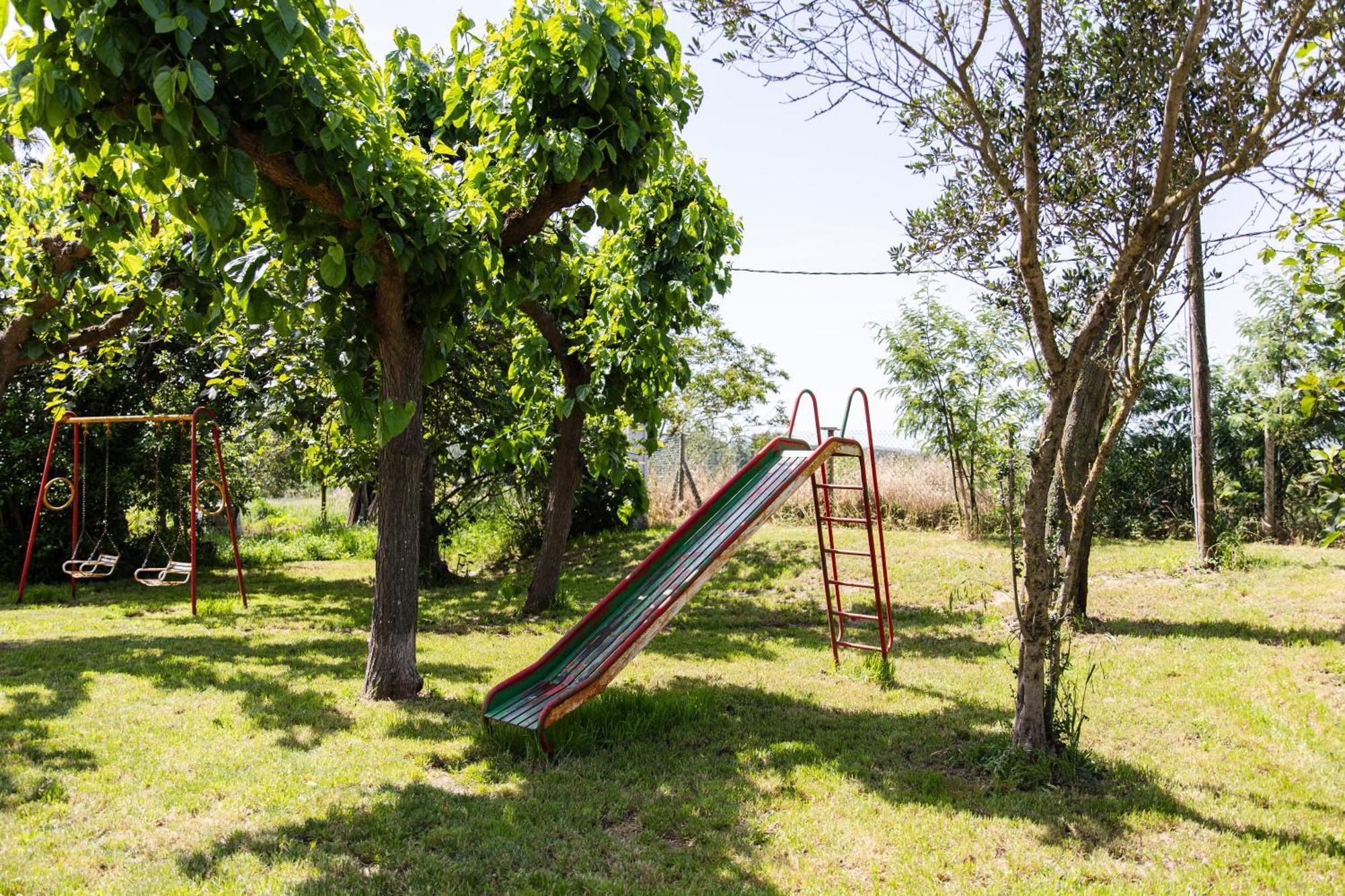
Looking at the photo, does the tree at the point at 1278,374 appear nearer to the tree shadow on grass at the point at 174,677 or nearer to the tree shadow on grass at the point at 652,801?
the tree shadow on grass at the point at 652,801

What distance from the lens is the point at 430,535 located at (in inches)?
434

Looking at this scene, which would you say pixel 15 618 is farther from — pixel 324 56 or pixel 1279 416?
pixel 1279 416

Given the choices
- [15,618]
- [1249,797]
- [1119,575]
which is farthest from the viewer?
[1119,575]

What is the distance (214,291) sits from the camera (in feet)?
15.9

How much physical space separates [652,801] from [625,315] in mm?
4326

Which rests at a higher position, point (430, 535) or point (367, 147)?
point (367, 147)

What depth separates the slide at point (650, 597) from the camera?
4508 millimetres

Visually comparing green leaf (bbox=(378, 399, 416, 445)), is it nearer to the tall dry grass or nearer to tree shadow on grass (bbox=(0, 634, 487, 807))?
tree shadow on grass (bbox=(0, 634, 487, 807))

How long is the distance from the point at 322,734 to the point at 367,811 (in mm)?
1162

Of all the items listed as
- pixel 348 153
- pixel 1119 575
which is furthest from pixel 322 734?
pixel 1119 575

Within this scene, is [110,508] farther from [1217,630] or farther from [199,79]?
[1217,630]

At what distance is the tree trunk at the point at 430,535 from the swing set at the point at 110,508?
2.01m

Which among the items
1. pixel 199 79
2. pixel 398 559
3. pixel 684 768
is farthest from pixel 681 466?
pixel 199 79

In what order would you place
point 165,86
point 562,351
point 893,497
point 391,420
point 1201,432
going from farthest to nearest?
point 893,497
point 1201,432
point 562,351
point 391,420
point 165,86
